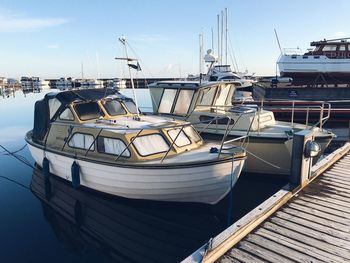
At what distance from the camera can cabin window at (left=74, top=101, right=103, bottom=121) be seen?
11719 millimetres

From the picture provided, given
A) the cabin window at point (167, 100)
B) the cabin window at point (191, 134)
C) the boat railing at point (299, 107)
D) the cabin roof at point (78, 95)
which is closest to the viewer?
the cabin window at point (191, 134)

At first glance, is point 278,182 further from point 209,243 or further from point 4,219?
point 4,219

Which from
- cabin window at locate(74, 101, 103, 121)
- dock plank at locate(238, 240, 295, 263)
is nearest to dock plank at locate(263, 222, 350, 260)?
dock plank at locate(238, 240, 295, 263)

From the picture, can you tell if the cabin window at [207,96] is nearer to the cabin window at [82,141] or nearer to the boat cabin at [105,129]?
the boat cabin at [105,129]

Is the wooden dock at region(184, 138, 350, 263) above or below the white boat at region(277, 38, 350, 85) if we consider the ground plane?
below

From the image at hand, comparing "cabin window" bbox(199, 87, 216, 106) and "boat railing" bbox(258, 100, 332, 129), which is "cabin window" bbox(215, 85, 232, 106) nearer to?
"cabin window" bbox(199, 87, 216, 106)

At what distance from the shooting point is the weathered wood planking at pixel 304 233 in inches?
207

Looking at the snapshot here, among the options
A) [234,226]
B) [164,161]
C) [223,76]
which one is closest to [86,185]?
[164,161]

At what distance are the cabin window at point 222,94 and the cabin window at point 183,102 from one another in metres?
1.62

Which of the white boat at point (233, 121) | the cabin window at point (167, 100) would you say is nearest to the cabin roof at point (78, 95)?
the cabin window at point (167, 100)

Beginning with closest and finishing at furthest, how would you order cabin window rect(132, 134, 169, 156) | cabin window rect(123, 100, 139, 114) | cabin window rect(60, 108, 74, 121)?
cabin window rect(132, 134, 169, 156)
cabin window rect(60, 108, 74, 121)
cabin window rect(123, 100, 139, 114)

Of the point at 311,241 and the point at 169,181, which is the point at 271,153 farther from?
the point at 311,241

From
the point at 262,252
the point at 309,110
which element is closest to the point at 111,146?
the point at 262,252

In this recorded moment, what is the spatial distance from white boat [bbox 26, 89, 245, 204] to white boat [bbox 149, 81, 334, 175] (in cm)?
177
